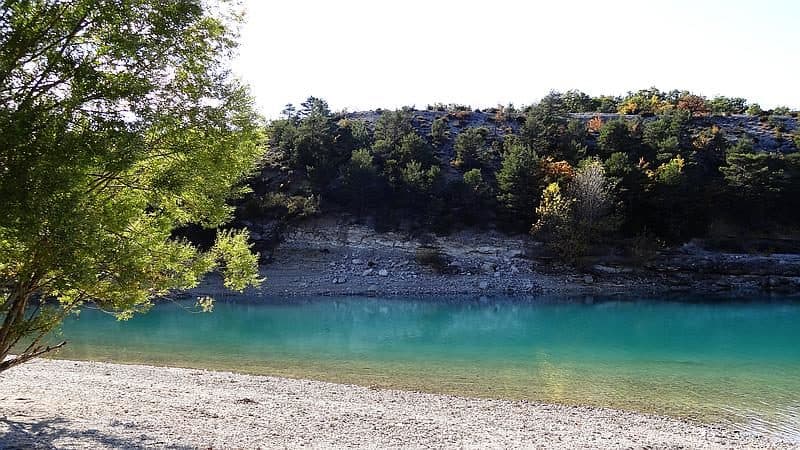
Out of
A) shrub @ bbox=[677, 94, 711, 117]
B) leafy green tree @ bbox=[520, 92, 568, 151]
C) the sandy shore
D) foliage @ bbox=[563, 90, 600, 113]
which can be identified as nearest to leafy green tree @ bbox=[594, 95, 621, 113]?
foliage @ bbox=[563, 90, 600, 113]

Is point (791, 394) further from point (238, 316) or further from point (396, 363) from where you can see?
point (238, 316)

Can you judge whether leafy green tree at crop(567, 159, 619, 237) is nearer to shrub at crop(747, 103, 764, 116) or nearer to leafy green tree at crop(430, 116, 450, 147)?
leafy green tree at crop(430, 116, 450, 147)

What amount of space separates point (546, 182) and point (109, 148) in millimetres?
38702

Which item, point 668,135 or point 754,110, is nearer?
point 668,135

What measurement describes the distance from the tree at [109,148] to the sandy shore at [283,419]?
5.92 ft

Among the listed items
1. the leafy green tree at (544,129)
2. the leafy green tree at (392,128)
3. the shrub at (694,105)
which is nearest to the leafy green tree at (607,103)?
the shrub at (694,105)

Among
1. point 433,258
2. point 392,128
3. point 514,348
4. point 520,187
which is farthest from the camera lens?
point 392,128

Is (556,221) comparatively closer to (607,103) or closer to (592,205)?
(592,205)

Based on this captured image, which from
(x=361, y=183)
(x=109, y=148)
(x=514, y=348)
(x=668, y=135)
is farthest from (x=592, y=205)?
→ (x=109, y=148)

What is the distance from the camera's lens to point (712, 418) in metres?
12.0

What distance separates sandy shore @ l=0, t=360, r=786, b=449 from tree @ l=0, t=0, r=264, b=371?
1.80 meters

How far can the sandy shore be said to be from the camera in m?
8.52

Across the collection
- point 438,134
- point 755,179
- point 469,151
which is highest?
point 438,134

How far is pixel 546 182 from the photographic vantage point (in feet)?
138
